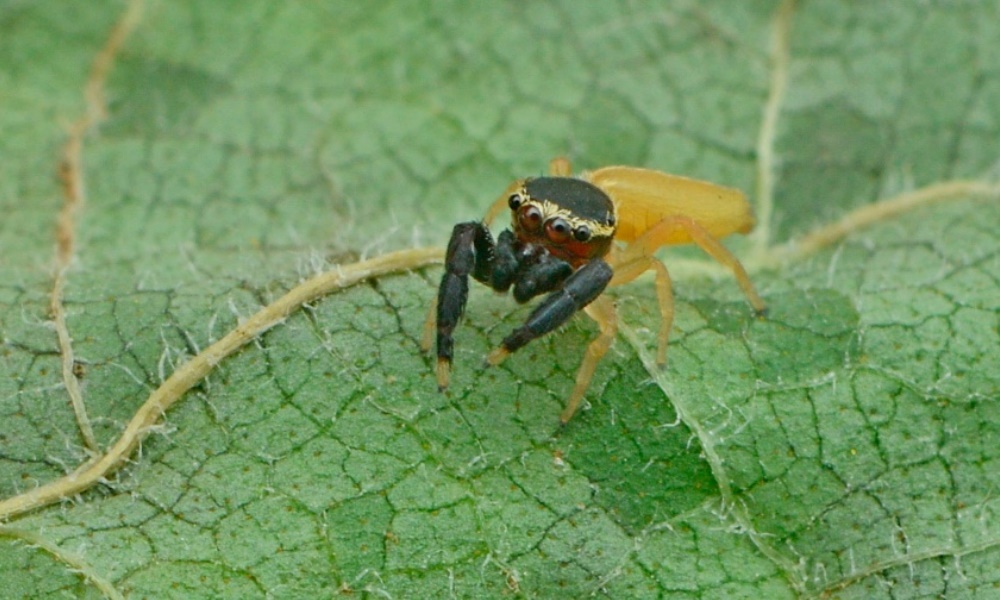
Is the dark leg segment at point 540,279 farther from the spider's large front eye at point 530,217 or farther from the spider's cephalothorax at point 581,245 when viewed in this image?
the spider's large front eye at point 530,217

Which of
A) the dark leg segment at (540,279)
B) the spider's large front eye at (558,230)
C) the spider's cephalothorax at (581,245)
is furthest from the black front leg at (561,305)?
the spider's large front eye at (558,230)

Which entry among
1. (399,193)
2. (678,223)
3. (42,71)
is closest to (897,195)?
(678,223)

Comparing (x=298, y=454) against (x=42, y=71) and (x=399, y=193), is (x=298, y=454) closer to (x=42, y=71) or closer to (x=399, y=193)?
(x=399, y=193)

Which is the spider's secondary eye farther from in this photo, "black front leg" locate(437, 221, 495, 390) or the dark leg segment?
"black front leg" locate(437, 221, 495, 390)

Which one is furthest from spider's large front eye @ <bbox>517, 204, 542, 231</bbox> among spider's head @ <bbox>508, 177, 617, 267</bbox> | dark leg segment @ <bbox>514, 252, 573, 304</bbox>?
dark leg segment @ <bbox>514, 252, 573, 304</bbox>

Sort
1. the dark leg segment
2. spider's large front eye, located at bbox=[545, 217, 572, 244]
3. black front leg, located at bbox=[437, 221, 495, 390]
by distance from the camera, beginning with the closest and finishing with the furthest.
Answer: black front leg, located at bbox=[437, 221, 495, 390]
the dark leg segment
spider's large front eye, located at bbox=[545, 217, 572, 244]

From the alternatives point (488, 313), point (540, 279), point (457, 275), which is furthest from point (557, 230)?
point (457, 275)

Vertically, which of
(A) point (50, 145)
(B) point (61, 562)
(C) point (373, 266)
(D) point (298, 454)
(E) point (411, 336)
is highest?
(A) point (50, 145)
